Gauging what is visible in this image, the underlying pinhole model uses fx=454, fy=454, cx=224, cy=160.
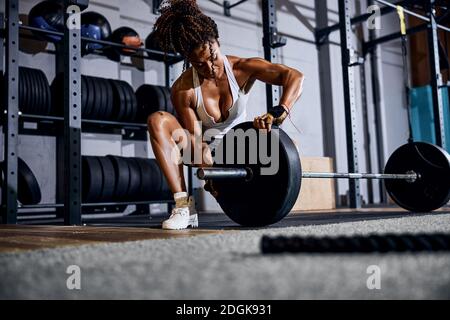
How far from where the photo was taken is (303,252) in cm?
76

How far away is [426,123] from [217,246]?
15.7 ft

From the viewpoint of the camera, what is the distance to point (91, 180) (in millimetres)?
2896

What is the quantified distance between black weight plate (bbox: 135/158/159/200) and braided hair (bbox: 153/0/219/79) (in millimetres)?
1506

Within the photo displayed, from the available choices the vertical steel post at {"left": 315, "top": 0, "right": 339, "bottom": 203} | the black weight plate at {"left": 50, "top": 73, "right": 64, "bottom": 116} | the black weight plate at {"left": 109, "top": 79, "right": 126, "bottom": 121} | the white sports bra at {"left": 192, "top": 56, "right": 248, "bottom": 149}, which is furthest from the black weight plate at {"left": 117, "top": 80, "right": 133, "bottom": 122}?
the vertical steel post at {"left": 315, "top": 0, "right": 339, "bottom": 203}

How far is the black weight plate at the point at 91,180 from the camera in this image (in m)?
2.90

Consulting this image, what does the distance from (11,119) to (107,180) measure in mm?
817

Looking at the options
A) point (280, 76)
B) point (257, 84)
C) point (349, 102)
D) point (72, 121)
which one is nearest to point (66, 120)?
point (72, 121)

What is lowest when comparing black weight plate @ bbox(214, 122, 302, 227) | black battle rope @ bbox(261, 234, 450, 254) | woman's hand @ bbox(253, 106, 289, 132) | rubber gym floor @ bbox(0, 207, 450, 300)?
rubber gym floor @ bbox(0, 207, 450, 300)

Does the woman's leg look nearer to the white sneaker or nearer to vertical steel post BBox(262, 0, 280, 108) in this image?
the white sneaker

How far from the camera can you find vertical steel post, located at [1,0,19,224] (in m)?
2.25

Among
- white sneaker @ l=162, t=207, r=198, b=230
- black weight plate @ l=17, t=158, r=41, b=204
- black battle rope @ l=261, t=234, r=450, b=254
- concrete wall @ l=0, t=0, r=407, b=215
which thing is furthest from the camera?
concrete wall @ l=0, t=0, r=407, b=215

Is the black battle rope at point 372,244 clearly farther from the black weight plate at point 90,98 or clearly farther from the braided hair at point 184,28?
the black weight plate at point 90,98

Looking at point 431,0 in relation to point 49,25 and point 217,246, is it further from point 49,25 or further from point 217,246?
point 217,246

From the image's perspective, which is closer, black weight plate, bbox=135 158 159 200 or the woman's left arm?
the woman's left arm
